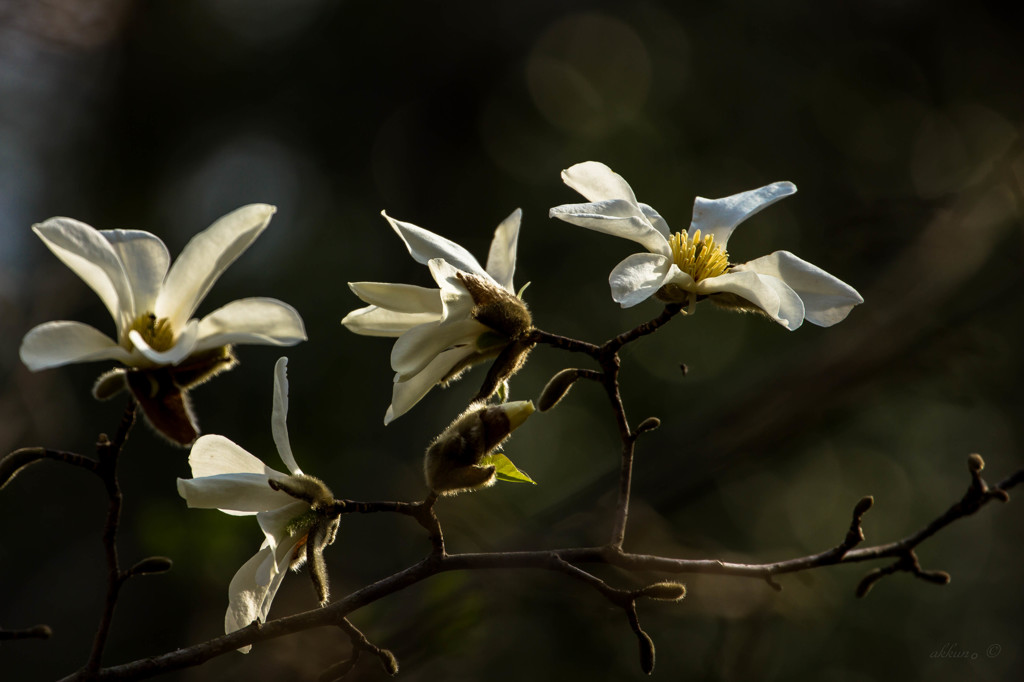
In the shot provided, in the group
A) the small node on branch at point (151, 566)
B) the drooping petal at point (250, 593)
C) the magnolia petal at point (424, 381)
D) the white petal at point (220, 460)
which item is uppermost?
the magnolia petal at point (424, 381)

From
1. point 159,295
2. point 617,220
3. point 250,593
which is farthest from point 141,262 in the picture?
point 617,220

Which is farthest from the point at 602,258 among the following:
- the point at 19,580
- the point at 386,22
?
the point at 19,580

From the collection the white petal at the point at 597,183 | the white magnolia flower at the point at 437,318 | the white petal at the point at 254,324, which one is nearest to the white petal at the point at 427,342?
the white magnolia flower at the point at 437,318

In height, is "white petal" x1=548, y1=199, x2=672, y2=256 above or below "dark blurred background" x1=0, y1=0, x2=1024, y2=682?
above

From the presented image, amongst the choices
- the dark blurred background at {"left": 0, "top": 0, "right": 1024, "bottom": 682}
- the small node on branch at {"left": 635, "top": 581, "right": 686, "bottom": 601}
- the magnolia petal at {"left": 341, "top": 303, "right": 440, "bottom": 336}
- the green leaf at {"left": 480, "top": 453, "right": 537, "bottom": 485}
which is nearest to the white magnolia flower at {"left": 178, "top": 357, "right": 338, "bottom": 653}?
the magnolia petal at {"left": 341, "top": 303, "right": 440, "bottom": 336}

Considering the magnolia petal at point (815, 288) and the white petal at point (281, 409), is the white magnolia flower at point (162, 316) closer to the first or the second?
the white petal at point (281, 409)

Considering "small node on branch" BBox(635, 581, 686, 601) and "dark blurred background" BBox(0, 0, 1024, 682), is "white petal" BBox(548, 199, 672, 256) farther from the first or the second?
"dark blurred background" BBox(0, 0, 1024, 682)
